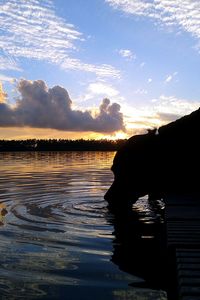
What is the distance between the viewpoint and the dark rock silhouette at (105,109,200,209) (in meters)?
18.6

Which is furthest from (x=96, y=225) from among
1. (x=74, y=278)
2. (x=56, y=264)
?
→ (x=74, y=278)

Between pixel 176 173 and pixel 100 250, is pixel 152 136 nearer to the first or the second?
pixel 176 173

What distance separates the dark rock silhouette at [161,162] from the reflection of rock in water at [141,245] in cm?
130

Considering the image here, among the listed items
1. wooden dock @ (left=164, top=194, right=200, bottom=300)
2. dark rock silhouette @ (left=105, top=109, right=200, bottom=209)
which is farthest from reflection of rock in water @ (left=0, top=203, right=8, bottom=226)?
wooden dock @ (left=164, top=194, right=200, bottom=300)

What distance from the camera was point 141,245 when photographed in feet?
42.5

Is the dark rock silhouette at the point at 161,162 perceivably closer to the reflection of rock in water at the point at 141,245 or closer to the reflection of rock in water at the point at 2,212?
the reflection of rock in water at the point at 141,245

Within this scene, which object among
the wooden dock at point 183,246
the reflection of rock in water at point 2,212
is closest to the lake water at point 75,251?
the reflection of rock in water at point 2,212

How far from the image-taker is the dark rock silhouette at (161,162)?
1859cm

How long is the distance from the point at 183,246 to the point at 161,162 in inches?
377

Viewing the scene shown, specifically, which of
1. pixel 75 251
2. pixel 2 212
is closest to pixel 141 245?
pixel 75 251

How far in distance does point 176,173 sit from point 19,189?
14128 mm

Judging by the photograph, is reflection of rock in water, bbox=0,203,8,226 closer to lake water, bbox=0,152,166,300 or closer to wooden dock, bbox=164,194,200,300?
lake water, bbox=0,152,166,300

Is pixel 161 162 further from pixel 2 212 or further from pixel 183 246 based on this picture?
pixel 183 246

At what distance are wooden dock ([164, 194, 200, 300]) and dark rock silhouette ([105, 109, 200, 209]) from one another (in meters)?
1.94
